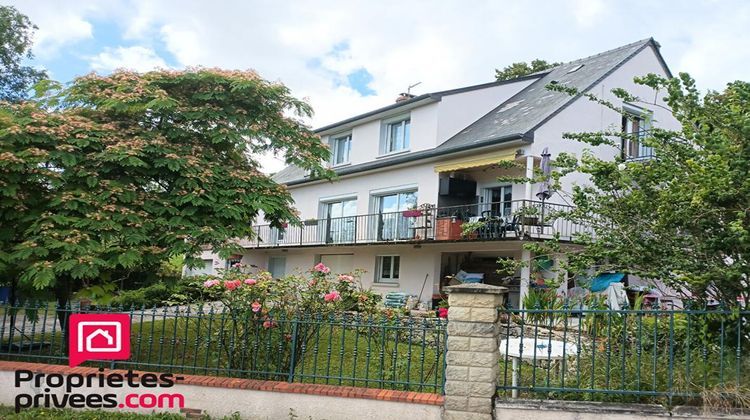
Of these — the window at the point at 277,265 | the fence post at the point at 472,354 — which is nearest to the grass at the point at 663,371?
the fence post at the point at 472,354

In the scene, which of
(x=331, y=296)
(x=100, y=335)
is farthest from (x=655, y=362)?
(x=100, y=335)

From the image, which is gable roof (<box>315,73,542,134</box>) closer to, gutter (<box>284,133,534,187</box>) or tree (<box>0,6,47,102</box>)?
gutter (<box>284,133,534,187</box>)

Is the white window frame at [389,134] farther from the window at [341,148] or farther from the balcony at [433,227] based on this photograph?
the balcony at [433,227]

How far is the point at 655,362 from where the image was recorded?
5297 millimetres

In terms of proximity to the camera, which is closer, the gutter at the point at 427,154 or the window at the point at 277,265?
the gutter at the point at 427,154

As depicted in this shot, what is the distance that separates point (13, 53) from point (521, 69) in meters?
27.0

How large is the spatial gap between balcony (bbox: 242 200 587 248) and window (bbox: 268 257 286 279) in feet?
7.37

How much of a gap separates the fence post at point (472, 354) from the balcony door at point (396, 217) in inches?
532

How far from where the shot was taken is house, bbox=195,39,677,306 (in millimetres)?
16891

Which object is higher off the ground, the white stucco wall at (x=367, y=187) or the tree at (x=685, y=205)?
the white stucco wall at (x=367, y=187)

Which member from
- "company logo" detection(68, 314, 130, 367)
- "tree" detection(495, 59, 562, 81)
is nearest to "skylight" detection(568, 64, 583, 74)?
"tree" detection(495, 59, 562, 81)

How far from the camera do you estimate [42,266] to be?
750cm

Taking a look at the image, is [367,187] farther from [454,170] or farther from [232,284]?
[232,284]

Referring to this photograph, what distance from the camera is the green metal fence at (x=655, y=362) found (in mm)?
5301
